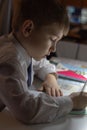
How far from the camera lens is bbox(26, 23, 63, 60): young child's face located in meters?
0.99

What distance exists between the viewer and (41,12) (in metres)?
0.97

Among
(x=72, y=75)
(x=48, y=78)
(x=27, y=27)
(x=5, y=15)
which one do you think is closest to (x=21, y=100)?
(x=27, y=27)

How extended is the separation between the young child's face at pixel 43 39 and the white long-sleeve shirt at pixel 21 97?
43mm

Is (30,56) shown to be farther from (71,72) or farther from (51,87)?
(71,72)

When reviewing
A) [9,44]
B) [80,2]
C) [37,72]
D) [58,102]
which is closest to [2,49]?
[9,44]

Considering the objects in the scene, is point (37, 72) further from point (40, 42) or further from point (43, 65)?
point (40, 42)

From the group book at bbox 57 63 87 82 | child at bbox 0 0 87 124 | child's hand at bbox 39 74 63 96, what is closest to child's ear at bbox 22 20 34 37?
child at bbox 0 0 87 124

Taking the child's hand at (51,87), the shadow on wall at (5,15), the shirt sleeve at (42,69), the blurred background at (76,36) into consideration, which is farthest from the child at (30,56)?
the blurred background at (76,36)

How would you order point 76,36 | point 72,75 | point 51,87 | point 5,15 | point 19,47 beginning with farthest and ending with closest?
point 76,36
point 5,15
point 72,75
point 51,87
point 19,47

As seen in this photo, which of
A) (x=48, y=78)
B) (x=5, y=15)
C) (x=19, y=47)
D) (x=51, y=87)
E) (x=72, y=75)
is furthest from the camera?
(x=5, y=15)

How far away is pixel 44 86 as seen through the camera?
3.99 feet

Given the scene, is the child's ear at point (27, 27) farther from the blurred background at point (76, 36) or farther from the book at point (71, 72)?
the blurred background at point (76, 36)

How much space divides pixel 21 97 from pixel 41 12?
0.29m

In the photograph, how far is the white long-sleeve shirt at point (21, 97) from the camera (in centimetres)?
92
